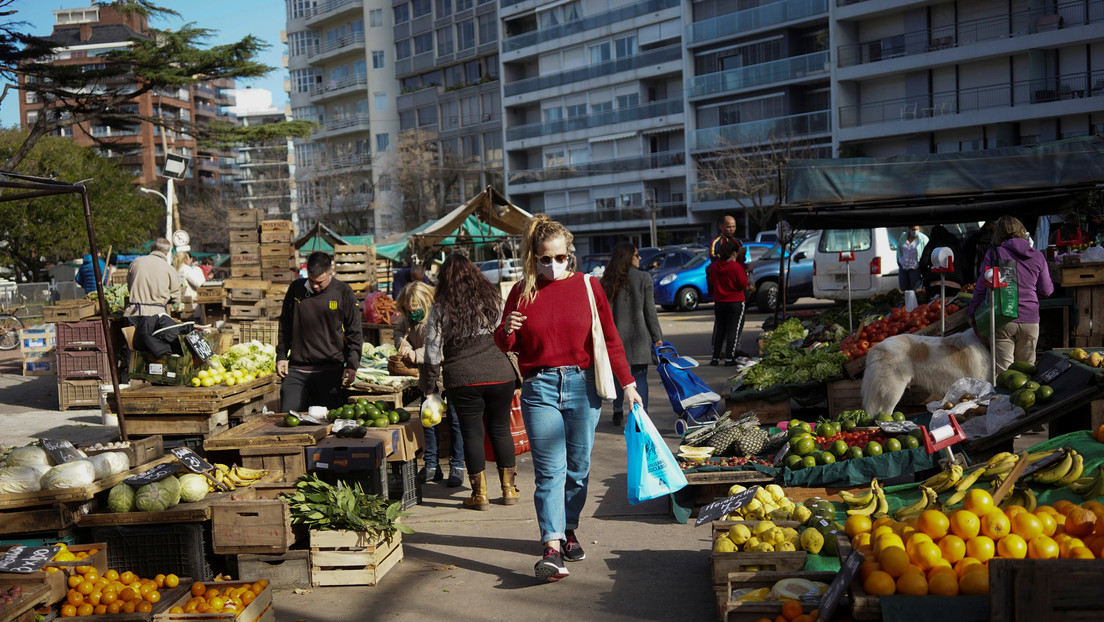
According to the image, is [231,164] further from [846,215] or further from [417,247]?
[846,215]

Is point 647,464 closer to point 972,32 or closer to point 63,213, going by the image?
point 972,32

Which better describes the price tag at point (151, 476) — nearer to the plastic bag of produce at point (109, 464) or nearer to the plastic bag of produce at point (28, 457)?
the plastic bag of produce at point (109, 464)

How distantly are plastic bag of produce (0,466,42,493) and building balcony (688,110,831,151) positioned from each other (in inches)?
1636

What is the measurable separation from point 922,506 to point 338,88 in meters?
76.9

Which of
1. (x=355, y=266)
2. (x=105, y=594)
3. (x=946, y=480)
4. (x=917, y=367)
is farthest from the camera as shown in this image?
(x=355, y=266)

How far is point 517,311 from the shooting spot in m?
5.41

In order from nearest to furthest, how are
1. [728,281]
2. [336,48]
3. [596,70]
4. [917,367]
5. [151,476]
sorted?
1. [151,476]
2. [917,367]
3. [728,281]
4. [596,70]
5. [336,48]

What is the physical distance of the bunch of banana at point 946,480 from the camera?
5.07 m

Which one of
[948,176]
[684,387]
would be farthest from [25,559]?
[948,176]

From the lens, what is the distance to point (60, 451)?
238 inches

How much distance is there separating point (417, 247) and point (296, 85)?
67.0 metres

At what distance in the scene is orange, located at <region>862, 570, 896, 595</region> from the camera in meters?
3.46

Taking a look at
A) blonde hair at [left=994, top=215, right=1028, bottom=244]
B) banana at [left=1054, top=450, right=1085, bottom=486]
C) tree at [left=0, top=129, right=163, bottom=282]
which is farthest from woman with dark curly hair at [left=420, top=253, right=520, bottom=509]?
tree at [left=0, top=129, right=163, bottom=282]

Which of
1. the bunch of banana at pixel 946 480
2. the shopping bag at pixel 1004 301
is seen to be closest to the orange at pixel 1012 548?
the bunch of banana at pixel 946 480
